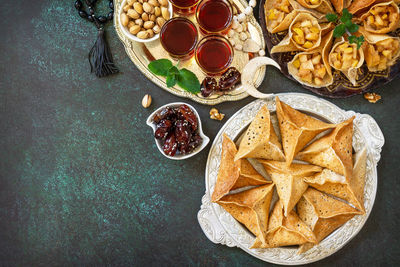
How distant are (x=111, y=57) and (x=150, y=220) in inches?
42.3

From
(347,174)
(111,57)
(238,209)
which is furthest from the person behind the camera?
(111,57)

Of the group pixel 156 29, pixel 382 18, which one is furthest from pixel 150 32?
pixel 382 18

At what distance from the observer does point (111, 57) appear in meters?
2.03

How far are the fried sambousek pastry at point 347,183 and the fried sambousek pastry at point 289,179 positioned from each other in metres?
0.05

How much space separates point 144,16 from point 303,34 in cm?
93

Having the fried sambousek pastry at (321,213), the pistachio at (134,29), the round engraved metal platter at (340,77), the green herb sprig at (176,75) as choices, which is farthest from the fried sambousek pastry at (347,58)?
the pistachio at (134,29)

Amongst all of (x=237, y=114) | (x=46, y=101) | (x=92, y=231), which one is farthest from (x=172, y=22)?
(x=92, y=231)

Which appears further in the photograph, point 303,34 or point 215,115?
point 215,115

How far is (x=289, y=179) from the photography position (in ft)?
5.49

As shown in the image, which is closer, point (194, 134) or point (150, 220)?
point (194, 134)

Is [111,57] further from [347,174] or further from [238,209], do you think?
[347,174]

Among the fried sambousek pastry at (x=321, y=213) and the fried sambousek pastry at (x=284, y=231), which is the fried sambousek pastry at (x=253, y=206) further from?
the fried sambousek pastry at (x=321, y=213)

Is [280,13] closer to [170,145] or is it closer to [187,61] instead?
[187,61]

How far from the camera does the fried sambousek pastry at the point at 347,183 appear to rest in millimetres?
1667
